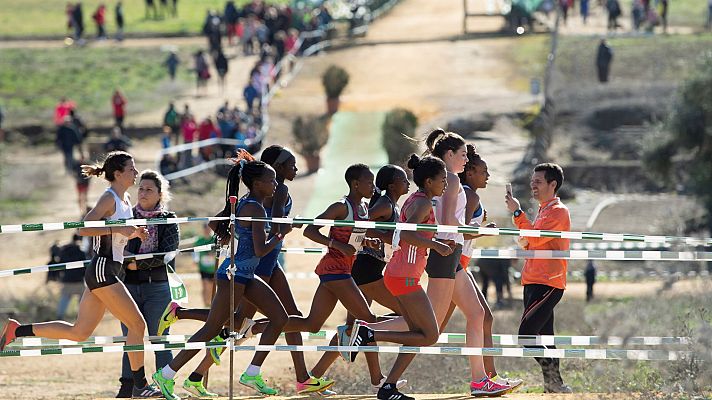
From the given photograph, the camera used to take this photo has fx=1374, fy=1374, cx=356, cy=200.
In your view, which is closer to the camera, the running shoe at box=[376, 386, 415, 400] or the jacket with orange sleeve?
the running shoe at box=[376, 386, 415, 400]

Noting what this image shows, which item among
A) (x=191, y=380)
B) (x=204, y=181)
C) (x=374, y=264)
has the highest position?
(x=374, y=264)

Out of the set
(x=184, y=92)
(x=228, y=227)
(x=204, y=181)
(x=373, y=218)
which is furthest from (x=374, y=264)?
(x=184, y=92)

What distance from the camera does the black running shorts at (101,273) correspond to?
31.8 ft

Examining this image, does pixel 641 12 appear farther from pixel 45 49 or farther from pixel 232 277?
pixel 232 277

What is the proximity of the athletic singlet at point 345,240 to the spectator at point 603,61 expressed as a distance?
33.9 metres

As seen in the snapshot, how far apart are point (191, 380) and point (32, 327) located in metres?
1.27

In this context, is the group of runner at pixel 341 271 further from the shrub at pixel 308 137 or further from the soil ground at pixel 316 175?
the shrub at pixel 308 137

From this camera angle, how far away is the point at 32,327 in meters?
10.0

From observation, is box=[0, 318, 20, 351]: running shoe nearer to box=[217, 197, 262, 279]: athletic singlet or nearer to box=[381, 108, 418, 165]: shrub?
box=[217, 197, 262, 279]: athletic singlet

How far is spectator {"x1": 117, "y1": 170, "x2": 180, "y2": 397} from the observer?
10250 mm

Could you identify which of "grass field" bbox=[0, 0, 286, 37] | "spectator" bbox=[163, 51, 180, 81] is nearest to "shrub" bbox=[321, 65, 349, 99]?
"spectator" bbox=[163, 51, 180, 81]

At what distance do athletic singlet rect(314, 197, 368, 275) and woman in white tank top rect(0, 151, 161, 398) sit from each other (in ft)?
4.35

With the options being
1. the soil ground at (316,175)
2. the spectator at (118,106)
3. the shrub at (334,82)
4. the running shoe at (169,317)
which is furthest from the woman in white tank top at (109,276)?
the shrub at (334,82)

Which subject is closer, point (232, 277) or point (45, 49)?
point (232, 277)
